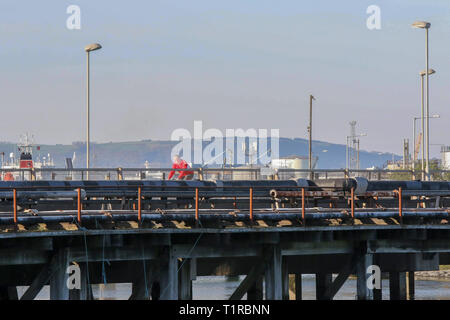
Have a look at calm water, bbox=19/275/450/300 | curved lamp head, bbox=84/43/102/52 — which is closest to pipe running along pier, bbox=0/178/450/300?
curved lamp head, bbox=84/43/102/52

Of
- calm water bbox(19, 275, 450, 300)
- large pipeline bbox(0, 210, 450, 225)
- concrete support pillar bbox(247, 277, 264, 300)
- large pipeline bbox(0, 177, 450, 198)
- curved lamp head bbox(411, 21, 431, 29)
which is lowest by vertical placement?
calm water bbox(19, 275, 450, 300)

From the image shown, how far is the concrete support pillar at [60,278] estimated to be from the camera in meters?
27.3

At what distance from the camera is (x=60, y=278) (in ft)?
90.3

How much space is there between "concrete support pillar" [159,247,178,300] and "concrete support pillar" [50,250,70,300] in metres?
3.27

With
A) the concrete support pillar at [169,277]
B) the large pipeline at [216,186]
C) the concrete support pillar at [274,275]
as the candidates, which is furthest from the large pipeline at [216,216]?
the large pipeline at [216,186]

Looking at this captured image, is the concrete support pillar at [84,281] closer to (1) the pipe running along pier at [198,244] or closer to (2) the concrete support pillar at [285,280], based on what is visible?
(1) the pipe running along pier at [198,244]

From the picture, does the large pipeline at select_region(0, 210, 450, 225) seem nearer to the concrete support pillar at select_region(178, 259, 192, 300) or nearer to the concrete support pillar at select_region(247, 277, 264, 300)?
the concrete support pillar at select_region(178, 259, 192, 300)

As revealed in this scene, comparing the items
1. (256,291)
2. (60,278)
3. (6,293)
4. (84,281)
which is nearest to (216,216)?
(84,281)

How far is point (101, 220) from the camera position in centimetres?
2803

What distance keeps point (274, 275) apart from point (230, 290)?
133 feet

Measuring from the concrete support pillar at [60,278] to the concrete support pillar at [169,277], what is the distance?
327 centimetres

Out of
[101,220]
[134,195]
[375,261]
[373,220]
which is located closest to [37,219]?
[101,220]

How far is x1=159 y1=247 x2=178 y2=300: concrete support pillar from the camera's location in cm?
2908

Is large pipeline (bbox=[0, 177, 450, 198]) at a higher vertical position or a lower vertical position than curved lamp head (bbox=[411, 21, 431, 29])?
lower
